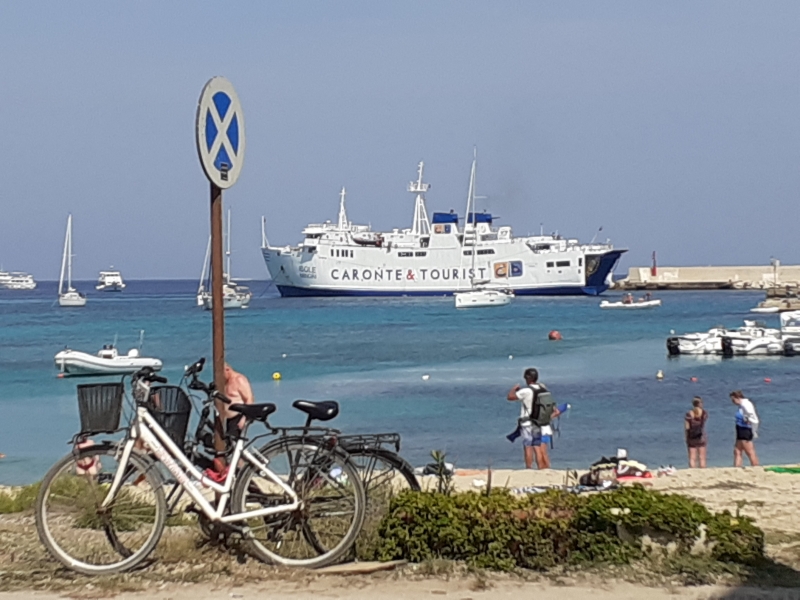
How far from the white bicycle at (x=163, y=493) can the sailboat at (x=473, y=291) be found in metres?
74.4

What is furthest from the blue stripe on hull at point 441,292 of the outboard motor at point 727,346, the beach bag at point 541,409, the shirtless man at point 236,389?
the shirtless man at point 236,389

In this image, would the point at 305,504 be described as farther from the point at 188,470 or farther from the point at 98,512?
the point at 98,512

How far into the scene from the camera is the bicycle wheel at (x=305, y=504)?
4.68 meters

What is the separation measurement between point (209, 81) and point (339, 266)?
287ft

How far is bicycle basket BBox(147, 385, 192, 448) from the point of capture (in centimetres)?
474

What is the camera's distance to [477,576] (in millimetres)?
4609

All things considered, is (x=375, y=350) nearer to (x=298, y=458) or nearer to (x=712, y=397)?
(x=712, y=397)

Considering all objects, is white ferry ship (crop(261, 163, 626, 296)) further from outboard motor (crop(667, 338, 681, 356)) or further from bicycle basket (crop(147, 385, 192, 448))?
bicycle basket (crop(147, 385, 192, 448))

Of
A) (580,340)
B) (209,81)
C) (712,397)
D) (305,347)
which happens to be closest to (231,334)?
(305,347)

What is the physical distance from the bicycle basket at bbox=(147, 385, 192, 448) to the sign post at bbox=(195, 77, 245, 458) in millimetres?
197

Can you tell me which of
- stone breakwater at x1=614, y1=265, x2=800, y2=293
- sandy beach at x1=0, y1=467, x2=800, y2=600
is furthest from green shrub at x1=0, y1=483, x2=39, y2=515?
stone breakwater at x1=614, y1=265, x2=800, y2=293

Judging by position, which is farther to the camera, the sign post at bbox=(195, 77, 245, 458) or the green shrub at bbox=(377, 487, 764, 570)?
the sign post at bbox=(195, 77, 245, 458)

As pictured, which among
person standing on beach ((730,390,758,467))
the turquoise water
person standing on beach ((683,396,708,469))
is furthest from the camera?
the turquoise water

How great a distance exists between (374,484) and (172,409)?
995 mm
